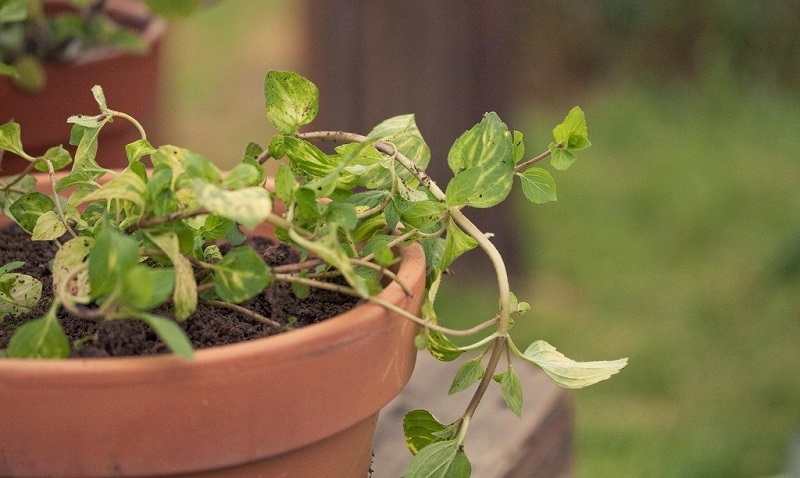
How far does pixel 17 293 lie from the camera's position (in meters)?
0.69

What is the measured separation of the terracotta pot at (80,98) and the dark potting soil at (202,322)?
0.34 metres

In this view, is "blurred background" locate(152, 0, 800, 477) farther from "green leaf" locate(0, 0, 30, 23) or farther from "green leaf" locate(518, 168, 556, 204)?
"green leaf" locate(518, 168, 556, 204)

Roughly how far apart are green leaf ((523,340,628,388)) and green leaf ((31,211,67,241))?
0.35 meters

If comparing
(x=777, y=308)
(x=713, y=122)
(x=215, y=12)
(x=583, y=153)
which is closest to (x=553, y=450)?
(x=777, y=308)

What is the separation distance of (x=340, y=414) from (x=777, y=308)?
2.03 m

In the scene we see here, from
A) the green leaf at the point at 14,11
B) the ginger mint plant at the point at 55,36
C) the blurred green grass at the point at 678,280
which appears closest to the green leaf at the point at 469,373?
the green leaf at the point at 14,11

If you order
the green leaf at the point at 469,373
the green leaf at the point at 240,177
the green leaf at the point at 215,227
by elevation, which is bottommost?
the green leaf at the point at 469,373

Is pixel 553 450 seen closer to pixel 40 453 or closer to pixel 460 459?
pixel 460 459

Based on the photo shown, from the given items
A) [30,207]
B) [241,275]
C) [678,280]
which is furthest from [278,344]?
[678,280]

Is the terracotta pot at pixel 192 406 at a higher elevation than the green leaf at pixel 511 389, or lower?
higher

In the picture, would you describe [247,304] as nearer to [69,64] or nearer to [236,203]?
[236,203]

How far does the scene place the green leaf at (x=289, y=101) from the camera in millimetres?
740

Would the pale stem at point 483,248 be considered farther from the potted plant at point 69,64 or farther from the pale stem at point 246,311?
the potted plant at point 69,64

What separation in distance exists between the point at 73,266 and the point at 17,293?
86mm
